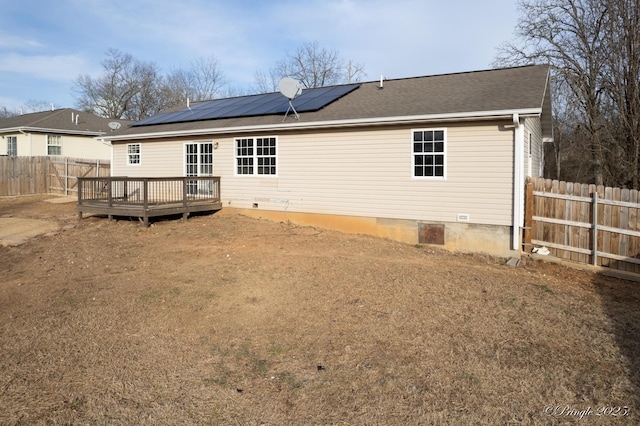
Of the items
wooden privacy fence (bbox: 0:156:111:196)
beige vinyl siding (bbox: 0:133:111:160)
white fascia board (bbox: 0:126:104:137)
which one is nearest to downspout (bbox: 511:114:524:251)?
wooden privacy fence (bbox: 0:156:111:196)

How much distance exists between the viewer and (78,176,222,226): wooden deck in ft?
37.9

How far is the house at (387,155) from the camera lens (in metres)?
9.19

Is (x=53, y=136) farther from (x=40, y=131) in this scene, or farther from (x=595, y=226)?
(x=595, y=226)

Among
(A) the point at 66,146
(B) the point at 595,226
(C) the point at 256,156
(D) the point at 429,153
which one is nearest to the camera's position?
(B) the point at 595,226

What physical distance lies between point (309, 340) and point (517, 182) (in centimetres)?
640

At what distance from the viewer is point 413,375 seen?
3.94 metres

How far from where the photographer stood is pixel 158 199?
45.6 feet

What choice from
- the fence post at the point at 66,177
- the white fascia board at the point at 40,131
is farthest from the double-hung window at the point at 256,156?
the white fascia board at the point at 40,131

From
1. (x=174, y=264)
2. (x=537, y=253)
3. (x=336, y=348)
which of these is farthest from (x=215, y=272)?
(x=537, y=253)

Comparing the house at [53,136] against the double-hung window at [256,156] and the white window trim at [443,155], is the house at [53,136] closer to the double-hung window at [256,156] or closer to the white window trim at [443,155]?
the double-hung window at [256,156]

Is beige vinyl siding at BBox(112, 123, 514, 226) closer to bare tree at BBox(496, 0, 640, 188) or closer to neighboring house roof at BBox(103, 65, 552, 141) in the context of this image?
neighboring house roof at BBox(103, 65, 552, 141)

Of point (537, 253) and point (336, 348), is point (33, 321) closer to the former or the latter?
point (336, 348)

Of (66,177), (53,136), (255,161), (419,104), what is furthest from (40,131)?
(419,104)

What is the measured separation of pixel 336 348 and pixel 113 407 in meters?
2.22
